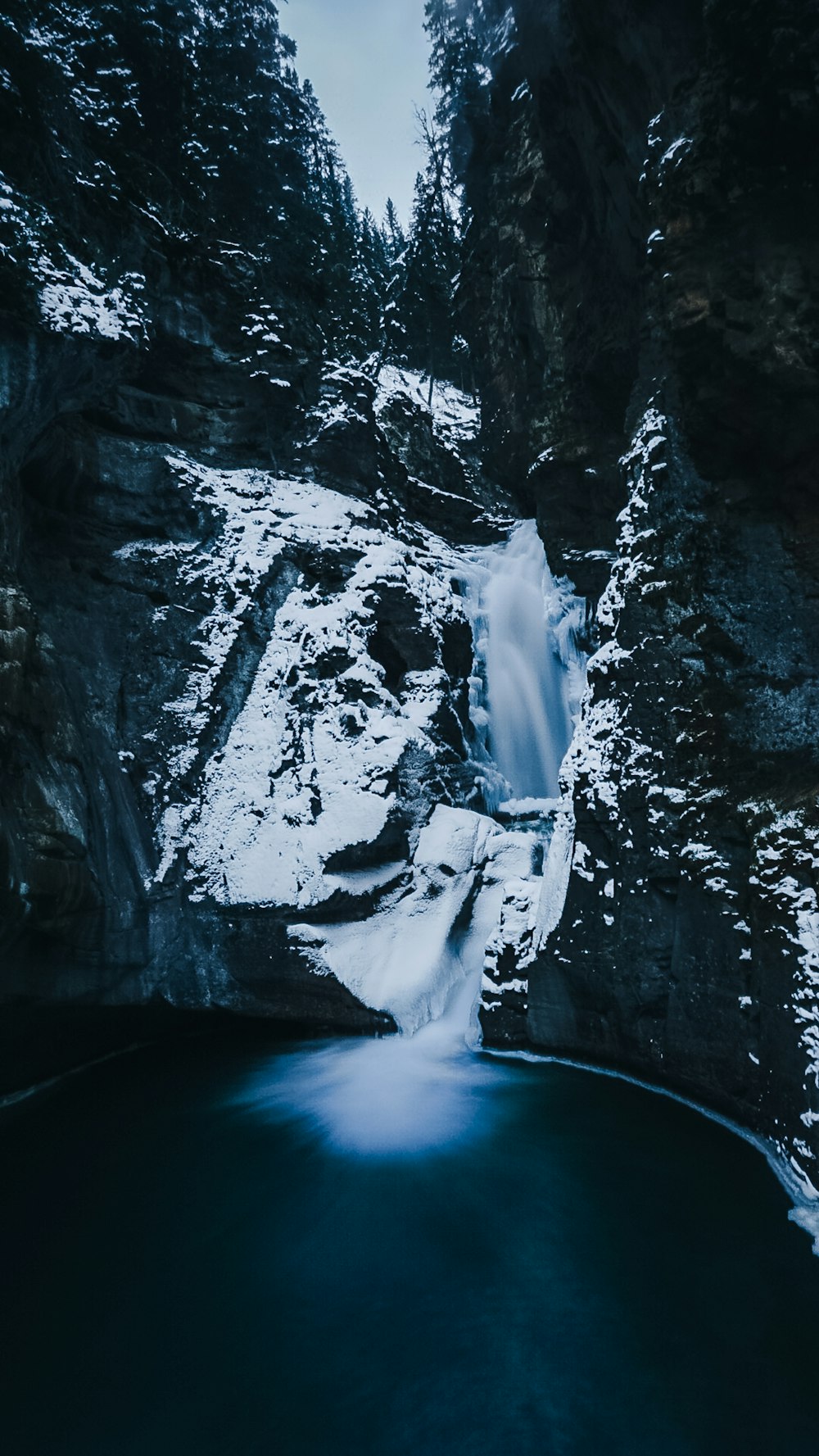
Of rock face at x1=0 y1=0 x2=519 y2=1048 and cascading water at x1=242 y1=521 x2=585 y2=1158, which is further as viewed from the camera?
rock face at x1=0 y1=0 x2=519 y2=1048

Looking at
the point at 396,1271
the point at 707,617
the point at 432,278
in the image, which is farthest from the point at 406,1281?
the point at 432,278

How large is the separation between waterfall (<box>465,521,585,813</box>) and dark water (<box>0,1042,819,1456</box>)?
731cm

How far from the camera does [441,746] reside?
12.4m

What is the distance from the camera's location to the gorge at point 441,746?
520cm

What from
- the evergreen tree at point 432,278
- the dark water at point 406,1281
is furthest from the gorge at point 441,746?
the evergreen tree at point 432,278

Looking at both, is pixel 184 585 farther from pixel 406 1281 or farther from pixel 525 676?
pixel 406 1281

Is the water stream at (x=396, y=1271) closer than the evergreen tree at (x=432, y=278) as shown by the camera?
Yes

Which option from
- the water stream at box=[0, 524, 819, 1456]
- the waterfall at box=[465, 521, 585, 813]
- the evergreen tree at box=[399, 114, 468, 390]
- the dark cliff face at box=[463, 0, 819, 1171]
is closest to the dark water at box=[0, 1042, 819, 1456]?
the water stream at box=[0, 524, 819, 1456]

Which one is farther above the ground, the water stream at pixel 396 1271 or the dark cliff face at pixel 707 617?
the dark cliff face at pixel 707 617

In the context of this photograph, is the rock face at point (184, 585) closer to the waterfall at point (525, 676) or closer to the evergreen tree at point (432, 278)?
the waterfall at point (525, 676)

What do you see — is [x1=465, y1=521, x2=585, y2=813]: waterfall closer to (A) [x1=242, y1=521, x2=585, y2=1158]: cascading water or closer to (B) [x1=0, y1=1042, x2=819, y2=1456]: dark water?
(A) [x1=242, y1=521, x2=585, y2=1158]: cascading water

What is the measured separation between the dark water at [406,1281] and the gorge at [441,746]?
4 centimetres

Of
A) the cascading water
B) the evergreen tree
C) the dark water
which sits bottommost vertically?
the dark water

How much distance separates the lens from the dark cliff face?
644cm
